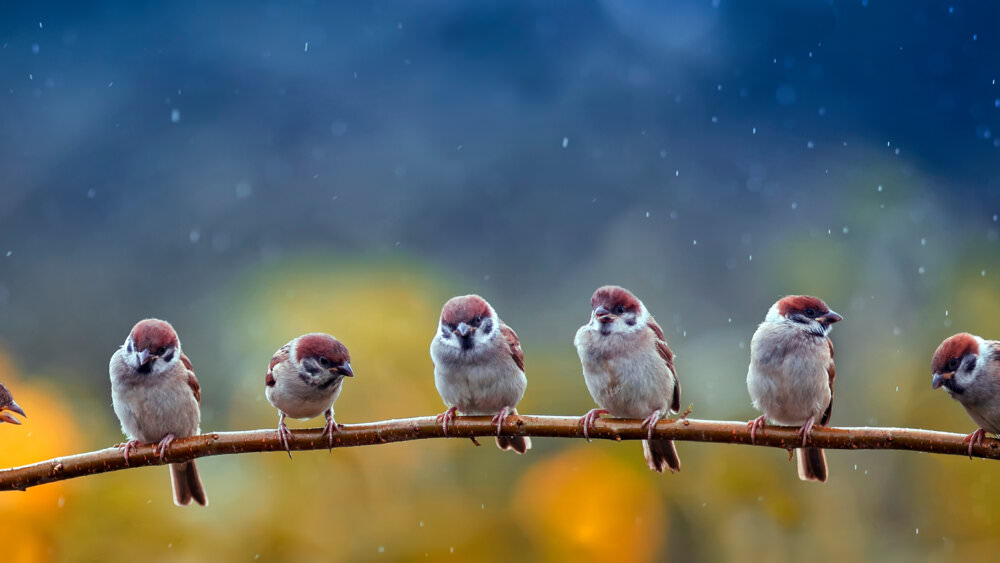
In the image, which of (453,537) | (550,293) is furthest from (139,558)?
(550,293)

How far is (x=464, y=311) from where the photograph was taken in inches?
165

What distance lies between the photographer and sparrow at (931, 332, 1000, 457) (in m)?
3.59

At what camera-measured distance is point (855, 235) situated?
41.9 ft

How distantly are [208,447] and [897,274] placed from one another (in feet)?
33.1

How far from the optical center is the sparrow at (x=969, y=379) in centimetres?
359

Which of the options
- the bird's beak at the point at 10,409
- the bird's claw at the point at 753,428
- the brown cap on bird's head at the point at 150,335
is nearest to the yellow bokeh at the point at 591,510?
the brown cap on bird's head at the point at 150,335

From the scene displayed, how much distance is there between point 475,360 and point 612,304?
22.4 inches

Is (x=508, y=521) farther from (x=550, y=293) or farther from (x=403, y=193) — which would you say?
(x=403, y=193)

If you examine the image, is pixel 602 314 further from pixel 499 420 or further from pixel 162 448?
pixel 162 448

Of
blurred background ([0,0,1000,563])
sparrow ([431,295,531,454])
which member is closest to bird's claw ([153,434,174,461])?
sparrow ([431,295,531,454])

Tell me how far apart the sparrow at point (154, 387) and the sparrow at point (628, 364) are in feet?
4.95

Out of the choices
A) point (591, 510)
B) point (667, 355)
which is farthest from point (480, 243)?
point (667, 355)

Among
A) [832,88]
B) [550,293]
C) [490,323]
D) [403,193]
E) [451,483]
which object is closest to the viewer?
[490,323]

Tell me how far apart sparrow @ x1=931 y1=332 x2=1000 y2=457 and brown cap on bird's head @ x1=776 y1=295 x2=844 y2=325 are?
530mm
